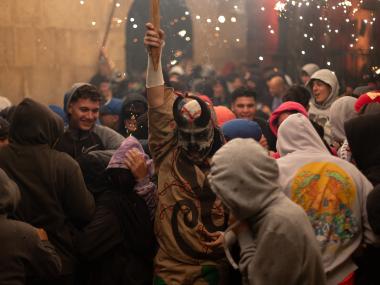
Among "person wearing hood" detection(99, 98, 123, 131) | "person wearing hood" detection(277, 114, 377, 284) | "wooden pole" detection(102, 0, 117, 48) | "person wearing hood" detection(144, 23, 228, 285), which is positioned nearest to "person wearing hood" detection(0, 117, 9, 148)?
"person wearing hood" detection(144, 23, 228, 285)

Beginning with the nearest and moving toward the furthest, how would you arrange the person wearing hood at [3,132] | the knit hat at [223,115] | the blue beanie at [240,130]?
the blue beanie at [240,130], the person wearing hood at [3,132], the knit hat at [223,115]

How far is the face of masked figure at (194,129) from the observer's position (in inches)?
183

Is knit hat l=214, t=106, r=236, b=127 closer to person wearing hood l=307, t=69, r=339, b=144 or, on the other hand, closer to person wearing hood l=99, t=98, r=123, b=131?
person wearing hood l=307, t=69, r=339, b=144

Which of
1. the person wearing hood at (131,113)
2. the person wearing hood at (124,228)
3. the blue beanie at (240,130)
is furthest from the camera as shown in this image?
the person wearing hood at (131,113)

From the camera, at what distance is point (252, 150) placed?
343 cm

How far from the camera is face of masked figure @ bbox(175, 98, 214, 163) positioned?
15.3ft

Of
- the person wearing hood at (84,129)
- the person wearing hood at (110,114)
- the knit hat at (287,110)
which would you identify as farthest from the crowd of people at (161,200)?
the person wearing hood at (110,114)

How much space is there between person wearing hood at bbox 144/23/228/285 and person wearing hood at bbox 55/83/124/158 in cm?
154

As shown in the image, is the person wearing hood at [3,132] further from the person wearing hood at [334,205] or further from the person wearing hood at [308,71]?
the person wearing hood at [308,71]

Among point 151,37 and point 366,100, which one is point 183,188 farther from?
point 366,100

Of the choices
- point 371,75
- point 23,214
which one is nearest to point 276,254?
point 23,214

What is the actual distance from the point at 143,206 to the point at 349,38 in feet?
24.0

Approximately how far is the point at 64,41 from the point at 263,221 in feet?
33.4

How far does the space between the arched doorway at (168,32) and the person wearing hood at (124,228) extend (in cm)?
851
